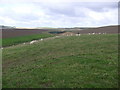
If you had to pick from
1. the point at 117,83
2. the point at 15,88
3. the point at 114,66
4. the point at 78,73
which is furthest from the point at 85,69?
the point at 15,88

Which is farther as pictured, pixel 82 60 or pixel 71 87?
pixel 82 60

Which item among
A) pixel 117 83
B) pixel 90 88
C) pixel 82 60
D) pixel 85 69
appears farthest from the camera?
pixel 82 60

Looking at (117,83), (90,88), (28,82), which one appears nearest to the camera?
(90,88)

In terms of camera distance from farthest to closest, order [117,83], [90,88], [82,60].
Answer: [82,60] → [117,83] → [90,88]

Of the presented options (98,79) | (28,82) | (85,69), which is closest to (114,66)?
(85,69)

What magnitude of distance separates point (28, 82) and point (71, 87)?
300cm

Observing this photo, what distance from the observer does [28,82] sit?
1351cm

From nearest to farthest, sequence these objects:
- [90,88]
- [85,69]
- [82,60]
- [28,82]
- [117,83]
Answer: [90,88] < [117,83] < [28,82] < [85,69] < [82,60]

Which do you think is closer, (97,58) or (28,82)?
(28,82)

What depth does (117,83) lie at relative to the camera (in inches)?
489

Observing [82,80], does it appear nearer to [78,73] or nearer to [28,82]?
[78,73]

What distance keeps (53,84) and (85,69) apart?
132 inches

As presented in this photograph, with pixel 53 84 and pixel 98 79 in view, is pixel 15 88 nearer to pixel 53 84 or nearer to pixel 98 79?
pixel 53 84

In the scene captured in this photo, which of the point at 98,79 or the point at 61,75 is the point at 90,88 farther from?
the point at 61,75
